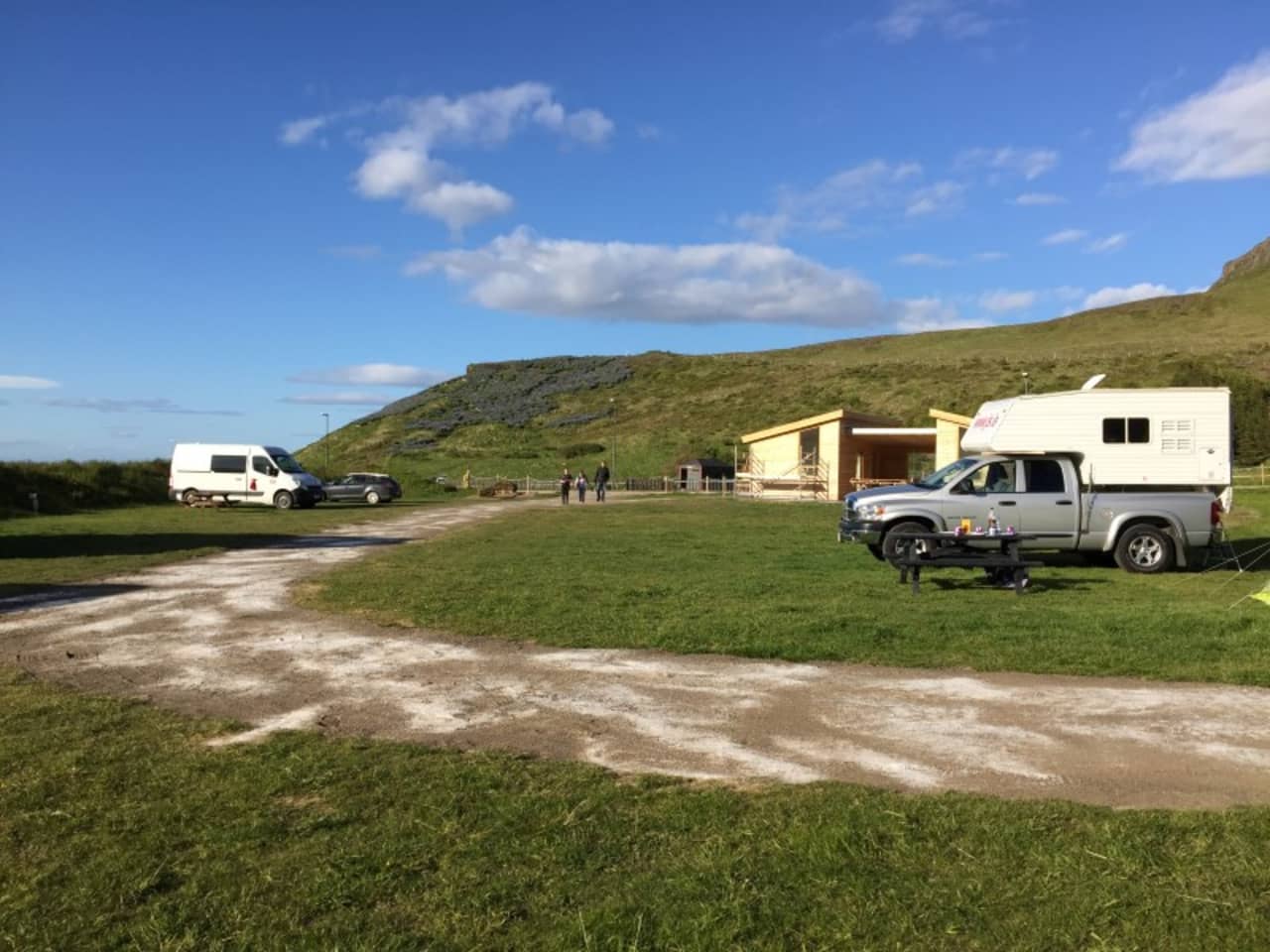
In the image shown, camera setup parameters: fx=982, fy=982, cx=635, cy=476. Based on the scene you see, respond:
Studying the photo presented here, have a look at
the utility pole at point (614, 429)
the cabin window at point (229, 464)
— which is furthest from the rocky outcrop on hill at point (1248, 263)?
the cabin window at point (229, 464)

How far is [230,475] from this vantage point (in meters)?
36.1

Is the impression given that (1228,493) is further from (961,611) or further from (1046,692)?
(1046,692)

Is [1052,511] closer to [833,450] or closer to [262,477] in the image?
[833,450]

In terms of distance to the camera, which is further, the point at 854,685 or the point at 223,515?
the point at 223,515

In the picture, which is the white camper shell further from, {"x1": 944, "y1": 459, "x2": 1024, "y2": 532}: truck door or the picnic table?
the picnic table

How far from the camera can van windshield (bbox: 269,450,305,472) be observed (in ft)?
120

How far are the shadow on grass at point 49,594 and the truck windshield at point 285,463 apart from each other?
2441 centimetres

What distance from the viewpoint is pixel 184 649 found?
8.58 metres

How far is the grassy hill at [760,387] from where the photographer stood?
64500 mm

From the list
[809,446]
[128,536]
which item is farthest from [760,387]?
[128,536]

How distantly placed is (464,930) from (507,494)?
46.1m

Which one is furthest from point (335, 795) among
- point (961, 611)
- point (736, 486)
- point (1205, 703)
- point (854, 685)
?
point (736, 486)

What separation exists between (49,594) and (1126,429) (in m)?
15.3

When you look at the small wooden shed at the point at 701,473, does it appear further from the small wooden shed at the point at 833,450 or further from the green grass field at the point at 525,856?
the green grass field at the point at 525,856
